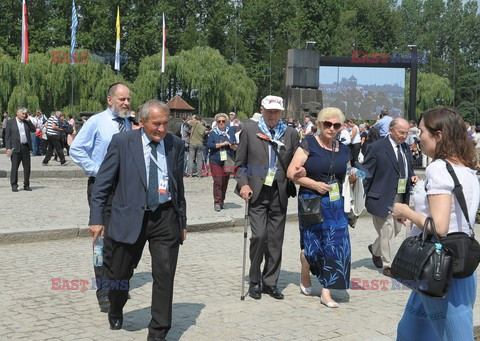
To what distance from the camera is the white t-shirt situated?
12.9 ft

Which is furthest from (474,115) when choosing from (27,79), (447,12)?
(27,79)

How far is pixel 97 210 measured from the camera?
18.7ft

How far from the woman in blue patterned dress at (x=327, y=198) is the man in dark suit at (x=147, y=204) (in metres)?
1.61

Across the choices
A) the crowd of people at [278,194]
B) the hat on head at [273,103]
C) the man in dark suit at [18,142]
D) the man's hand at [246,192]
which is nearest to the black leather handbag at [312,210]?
the crowd of people at [278,194]

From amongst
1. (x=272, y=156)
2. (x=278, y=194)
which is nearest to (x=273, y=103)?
(x=272, y=156)

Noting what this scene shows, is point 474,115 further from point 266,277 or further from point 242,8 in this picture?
point 266,277

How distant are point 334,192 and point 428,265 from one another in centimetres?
312

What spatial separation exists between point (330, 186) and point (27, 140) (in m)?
10.7

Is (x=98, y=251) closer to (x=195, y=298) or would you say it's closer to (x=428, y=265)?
(x=195, y=298)

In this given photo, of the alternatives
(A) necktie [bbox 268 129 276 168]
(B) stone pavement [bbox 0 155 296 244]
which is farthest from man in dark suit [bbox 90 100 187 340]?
(B) stone pavement [bbox 0 155 296 244]

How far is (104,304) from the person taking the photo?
6.44 m

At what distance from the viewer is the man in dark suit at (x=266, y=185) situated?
731cm

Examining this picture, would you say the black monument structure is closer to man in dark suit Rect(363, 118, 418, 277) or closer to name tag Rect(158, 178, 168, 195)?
man in dark suit Rect(363, 118, 418, 277)

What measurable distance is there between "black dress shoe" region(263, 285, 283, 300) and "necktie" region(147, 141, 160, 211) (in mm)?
2089
